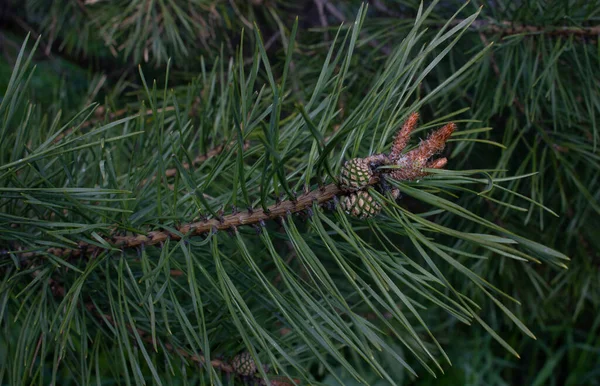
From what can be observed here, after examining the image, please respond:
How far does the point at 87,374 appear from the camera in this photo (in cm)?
41

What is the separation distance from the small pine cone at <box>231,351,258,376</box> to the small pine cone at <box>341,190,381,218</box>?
18 cm

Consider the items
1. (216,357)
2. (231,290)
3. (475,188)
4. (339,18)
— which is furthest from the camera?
(339,18)

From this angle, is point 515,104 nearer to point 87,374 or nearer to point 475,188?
point 475,188

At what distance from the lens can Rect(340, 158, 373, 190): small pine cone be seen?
13.7 inches

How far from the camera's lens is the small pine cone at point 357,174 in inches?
13.7

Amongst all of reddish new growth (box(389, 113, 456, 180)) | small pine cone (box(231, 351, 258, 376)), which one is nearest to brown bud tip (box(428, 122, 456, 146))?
reddish new growth (box(389, 113, 456, 180))

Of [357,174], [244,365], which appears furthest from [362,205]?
[244,365]

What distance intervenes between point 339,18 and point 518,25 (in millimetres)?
356

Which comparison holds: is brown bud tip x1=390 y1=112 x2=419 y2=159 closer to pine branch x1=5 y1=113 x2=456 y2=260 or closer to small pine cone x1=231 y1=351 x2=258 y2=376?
pine branch x1=5 y1=113 x2=456 y2=260

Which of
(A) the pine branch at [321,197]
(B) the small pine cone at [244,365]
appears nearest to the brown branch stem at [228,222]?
(A) the pine branch at [321,197]

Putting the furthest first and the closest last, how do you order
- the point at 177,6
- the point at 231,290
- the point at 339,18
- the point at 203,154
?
the point at 339,18, the point at 177,6, the point at 203,154, the point at 231,290

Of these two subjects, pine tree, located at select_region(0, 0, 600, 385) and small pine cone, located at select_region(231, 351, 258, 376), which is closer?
pine tree, located at select_region(0, 0, 600, 385)

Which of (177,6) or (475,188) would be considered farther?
(177,6)

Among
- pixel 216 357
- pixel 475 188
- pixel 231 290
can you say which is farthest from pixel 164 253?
pixel 475 188
